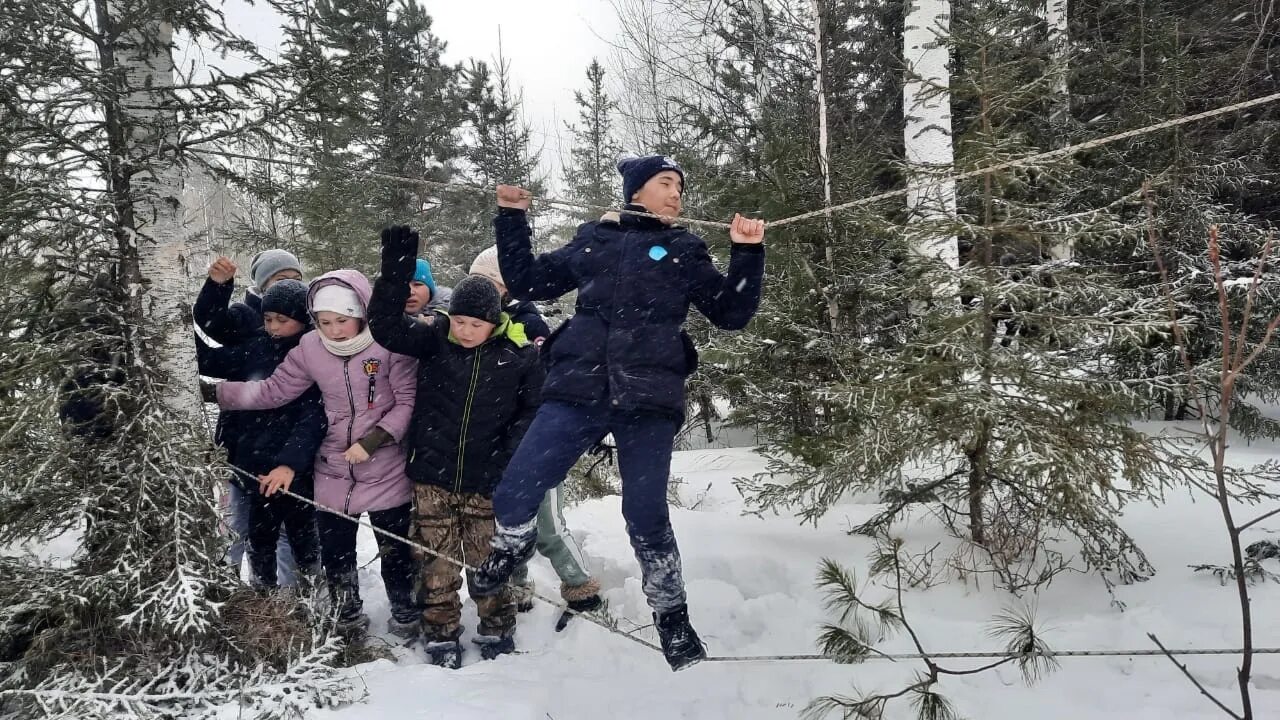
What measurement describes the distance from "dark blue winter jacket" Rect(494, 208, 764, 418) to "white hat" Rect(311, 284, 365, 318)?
1140mm

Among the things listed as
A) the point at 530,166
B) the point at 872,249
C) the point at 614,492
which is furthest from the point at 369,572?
the point at 530,166

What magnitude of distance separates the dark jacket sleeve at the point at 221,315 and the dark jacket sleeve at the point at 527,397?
187cm

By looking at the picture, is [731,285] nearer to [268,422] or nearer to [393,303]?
A: [393,303]

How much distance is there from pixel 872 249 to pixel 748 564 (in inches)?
130

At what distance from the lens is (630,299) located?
3.12 metres

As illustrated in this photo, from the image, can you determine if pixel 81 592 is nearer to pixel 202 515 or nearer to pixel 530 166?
pixel 202 515

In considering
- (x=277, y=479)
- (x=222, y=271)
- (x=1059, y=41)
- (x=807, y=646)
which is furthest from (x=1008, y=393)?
(x=1059, y=41)

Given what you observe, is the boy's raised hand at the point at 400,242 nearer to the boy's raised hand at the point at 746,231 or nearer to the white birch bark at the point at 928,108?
the boy's raised hand at the point at 746,231

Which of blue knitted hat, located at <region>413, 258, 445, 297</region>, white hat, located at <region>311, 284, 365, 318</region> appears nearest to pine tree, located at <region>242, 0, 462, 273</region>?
blue knitted hat, located at <region>413, 258, 445, 297</region>

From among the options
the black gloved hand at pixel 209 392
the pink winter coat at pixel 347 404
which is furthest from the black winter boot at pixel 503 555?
the black gloved hand at pixel 209 392

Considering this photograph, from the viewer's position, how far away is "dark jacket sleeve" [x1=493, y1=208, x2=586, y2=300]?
3297 mm

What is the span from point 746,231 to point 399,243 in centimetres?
188

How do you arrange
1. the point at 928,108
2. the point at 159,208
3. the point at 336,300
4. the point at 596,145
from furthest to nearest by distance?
the point at 596,145, the point at 928,108, the point at 336,300, the point at 159,208

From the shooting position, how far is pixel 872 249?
20.4 ft
